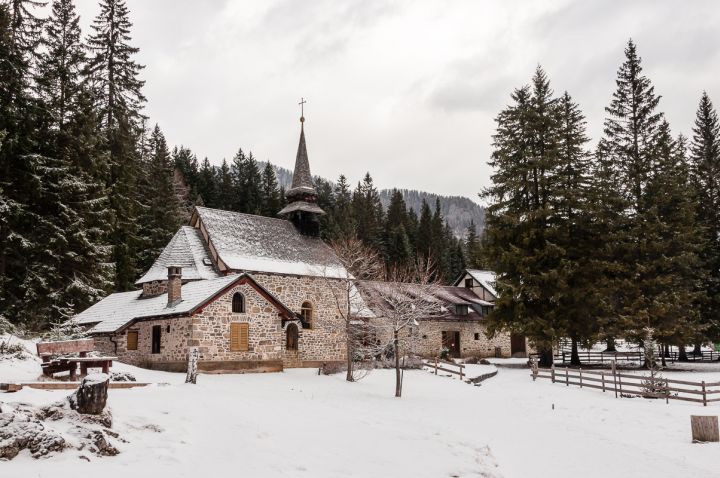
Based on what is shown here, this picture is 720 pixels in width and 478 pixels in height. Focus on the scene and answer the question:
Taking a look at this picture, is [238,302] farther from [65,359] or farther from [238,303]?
[65,359]

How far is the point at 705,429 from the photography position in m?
13.6

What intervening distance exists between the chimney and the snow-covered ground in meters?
6.87

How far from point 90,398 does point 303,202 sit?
2921cm

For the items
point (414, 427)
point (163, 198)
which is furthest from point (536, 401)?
point (163, 198)

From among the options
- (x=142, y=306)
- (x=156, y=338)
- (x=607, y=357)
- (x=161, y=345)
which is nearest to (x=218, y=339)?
(x=161, y=345)

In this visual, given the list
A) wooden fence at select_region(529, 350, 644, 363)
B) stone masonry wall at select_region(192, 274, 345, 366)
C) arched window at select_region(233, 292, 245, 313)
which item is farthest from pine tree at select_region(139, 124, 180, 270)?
wooden fence at select_region(529, 350, 644, 363)

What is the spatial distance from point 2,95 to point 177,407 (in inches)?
748

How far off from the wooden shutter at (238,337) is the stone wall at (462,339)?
14.3m

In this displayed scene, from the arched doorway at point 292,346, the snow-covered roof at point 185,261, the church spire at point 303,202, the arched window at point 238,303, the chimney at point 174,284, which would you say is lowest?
the arched doorway at point 292,346

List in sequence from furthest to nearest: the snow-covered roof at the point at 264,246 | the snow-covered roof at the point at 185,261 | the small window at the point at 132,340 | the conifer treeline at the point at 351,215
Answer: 1. the conifer treeline at the point at 351,215
2. the snow-covered roof at the point at 264,246
3. the snow-covered roof at the point at 185,261
4. the small window at the point at 132,340

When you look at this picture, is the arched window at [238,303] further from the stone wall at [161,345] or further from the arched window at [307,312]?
the arched window at [307,312]

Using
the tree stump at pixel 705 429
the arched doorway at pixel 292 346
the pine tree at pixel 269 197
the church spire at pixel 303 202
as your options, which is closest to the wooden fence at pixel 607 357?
the arched doorway at pixel 292 346

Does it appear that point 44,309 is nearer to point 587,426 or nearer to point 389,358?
point 389,358

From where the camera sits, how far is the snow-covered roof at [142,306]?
80.5 ft
